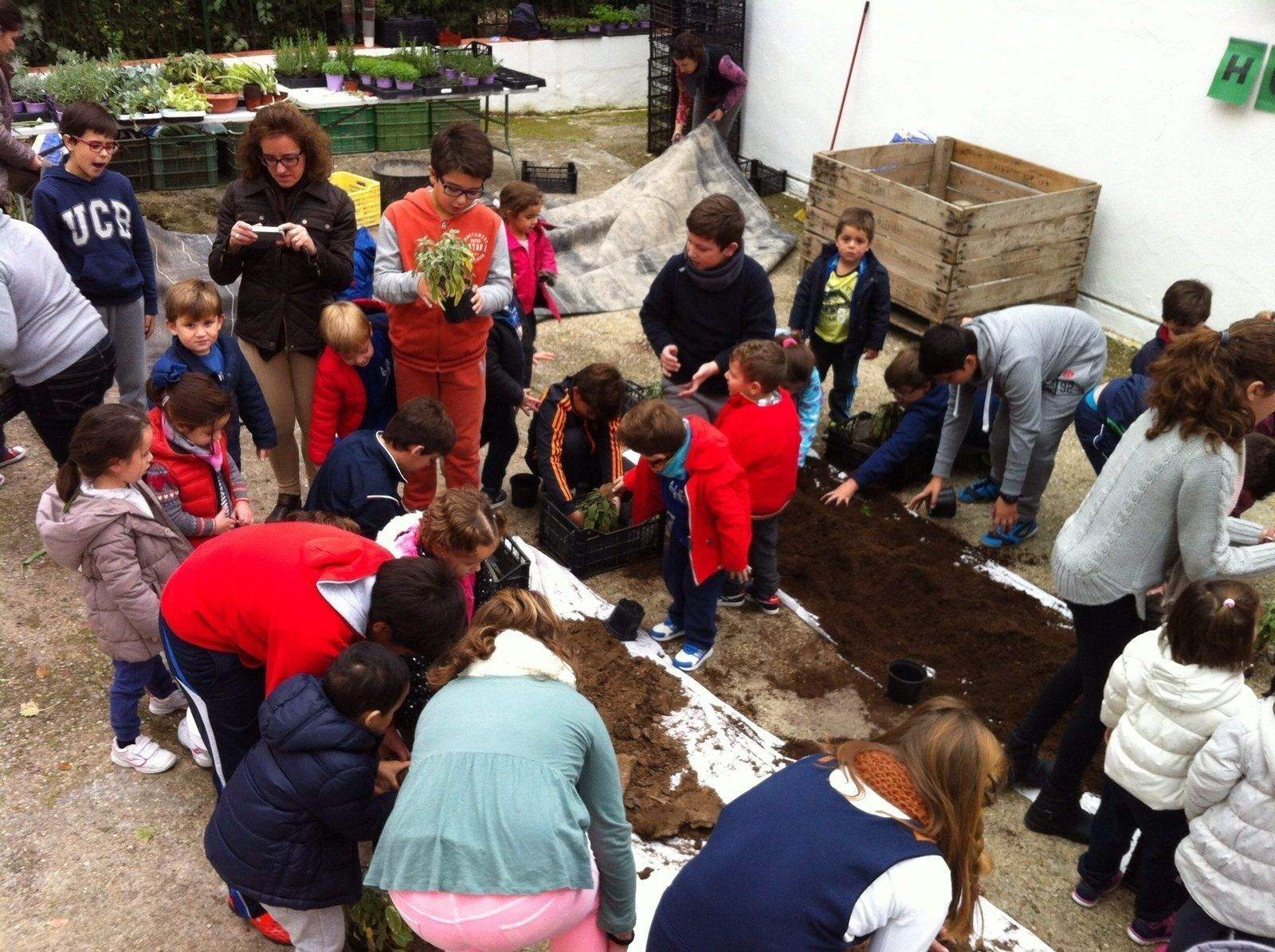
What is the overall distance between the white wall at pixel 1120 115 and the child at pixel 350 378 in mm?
5658

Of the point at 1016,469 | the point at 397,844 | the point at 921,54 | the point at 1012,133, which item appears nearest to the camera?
the point at 397,844

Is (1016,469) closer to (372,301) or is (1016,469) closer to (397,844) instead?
(372,301)

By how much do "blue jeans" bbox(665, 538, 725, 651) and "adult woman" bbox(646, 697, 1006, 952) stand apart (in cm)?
227

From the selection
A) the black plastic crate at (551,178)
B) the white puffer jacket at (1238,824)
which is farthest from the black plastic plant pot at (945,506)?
the black plastic crate at (551,178)

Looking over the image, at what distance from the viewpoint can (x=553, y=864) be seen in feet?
7.76

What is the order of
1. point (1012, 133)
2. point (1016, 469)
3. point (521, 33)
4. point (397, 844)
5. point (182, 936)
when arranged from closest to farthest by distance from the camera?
point (397, 844) < point (182, 936) < point (1016, 469) < point (1012, 133) < point (521, 33)

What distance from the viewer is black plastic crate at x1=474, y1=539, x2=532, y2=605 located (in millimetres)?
4105

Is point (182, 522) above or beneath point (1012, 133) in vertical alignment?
beneath

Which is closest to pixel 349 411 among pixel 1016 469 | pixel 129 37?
pixel 1016 469

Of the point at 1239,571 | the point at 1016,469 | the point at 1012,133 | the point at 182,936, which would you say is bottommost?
the point at 182,936

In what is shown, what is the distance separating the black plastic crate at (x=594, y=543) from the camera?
5070 millimetres

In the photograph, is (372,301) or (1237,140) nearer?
(372,301)

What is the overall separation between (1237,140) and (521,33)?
9296mm

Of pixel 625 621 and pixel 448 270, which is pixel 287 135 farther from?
pixel 625 621
